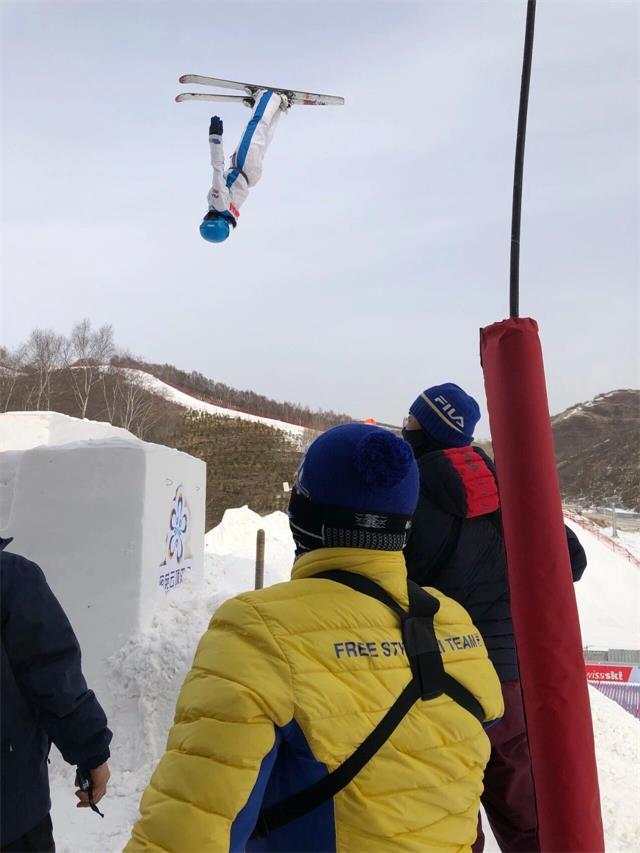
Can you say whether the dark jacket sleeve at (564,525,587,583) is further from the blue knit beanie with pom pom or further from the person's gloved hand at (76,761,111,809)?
the person's gloved hand at (76,761,111,809)

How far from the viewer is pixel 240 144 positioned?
→ 17.0 feet

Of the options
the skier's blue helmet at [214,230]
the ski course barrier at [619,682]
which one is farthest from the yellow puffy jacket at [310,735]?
the ski course barrier at [619,682]

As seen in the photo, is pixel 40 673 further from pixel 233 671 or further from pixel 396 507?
pixel 396 507

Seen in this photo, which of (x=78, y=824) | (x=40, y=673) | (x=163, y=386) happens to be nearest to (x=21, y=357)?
(x=163, y=386)

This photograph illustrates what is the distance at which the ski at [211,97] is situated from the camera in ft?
15.7

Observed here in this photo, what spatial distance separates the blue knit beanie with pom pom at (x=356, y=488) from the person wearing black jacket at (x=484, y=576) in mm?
1075

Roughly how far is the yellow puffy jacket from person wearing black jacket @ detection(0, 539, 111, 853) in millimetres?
1048

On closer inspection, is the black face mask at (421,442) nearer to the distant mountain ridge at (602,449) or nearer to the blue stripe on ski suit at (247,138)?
the blue stripe on ski suit at (247,138)

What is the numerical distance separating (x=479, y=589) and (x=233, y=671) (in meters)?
1.54

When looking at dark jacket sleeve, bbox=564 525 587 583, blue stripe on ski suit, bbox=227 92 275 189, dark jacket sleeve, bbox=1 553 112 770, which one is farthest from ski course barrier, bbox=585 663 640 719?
dark jacket sleeve, bbox=1 553 112 770

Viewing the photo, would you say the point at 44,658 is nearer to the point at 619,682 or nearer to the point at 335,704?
the point at 335,704

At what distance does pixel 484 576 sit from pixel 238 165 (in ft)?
12.7

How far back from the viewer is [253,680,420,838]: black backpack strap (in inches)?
46.1

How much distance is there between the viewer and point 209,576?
1212 centimetres
